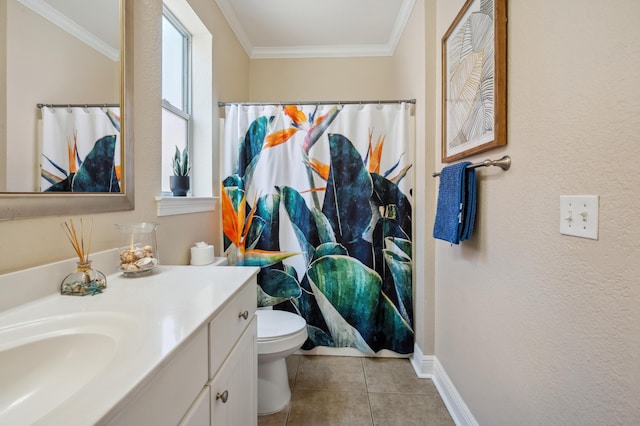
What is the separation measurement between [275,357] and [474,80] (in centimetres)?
161

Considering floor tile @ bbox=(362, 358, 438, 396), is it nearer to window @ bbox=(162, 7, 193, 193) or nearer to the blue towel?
the blue towel

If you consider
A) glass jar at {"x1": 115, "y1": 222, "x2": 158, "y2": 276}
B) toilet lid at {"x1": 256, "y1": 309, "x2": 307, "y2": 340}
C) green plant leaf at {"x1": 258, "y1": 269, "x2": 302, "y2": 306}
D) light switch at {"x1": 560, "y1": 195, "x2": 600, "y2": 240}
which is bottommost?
toilet lid at {"x1": 256, "y1": 309, "x2": 307, "y2": 340}

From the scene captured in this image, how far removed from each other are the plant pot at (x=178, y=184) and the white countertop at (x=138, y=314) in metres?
0.56

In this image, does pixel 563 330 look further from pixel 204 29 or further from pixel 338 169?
pixel 204 29

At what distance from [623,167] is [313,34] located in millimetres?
2568

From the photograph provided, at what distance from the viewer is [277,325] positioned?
156cm

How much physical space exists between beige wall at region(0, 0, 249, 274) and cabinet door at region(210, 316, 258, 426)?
61cm

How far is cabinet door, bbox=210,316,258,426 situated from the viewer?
0.77 meters

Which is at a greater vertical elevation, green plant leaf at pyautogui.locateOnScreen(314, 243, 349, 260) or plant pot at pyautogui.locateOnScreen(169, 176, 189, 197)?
plant pot at pyautogui.locateOnScreen(169, 176, 189, 197)

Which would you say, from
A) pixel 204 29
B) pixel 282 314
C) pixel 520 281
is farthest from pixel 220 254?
pixel 520 281

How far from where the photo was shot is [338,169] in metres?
1.94

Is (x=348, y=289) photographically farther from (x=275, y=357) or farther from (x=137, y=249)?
(x=137, y=249)

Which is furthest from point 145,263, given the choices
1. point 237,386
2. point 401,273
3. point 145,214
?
point 401,273

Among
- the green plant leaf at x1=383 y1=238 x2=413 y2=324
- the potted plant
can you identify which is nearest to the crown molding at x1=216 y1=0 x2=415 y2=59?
the potted plant
